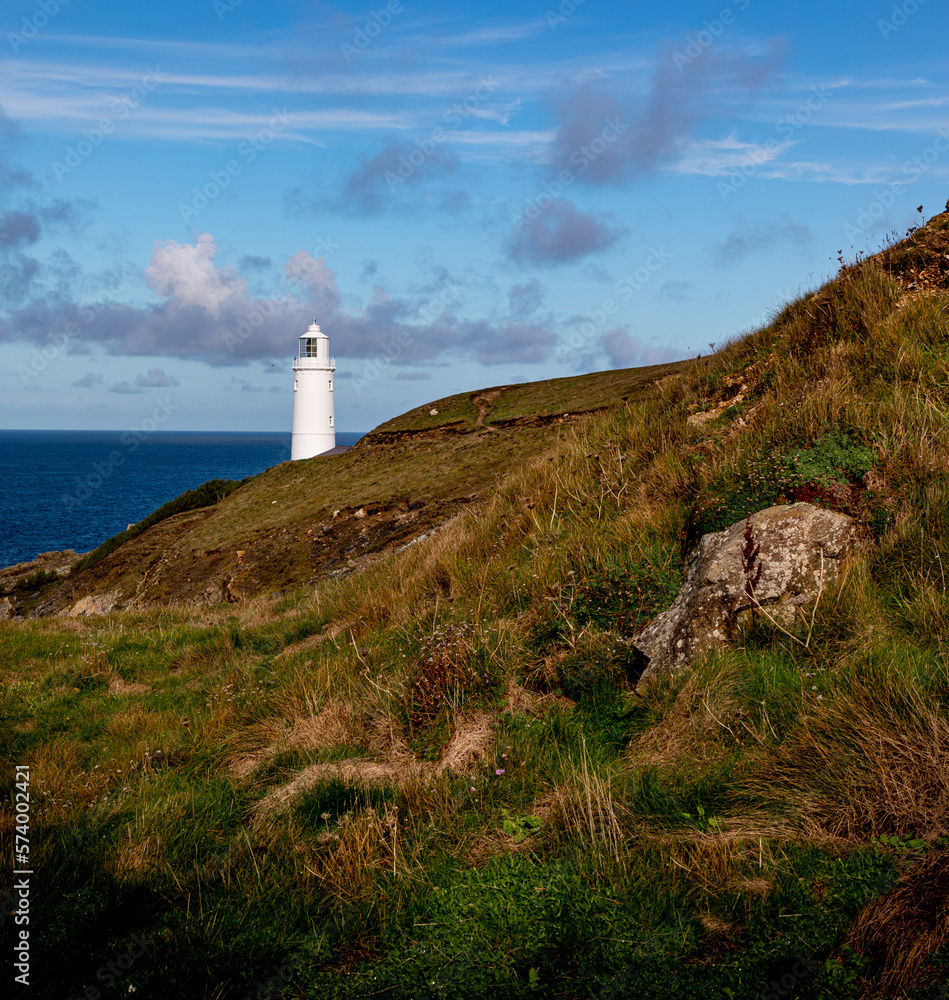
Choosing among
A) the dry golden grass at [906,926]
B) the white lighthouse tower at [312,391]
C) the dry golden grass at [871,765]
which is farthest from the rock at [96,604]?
the white lighthouse tower at [312,391]

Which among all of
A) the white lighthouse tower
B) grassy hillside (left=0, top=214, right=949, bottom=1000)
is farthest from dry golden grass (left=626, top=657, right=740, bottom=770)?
the white lighthouse tower

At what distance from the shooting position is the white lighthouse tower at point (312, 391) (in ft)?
197

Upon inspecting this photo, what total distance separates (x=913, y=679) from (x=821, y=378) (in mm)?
→ 5329

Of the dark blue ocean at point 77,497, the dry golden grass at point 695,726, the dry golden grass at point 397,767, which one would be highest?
the dark blue ocean at point 77,497

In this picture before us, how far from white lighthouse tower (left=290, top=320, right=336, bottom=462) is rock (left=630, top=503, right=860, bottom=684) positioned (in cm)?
5724

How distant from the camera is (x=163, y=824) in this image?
4.28m

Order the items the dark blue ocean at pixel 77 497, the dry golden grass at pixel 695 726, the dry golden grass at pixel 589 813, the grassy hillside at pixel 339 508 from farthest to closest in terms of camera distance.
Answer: the dark blue ocean at pixel 77 497 < the grassy hillside at pixel 339 508 < the dry golden grass at pixel 695 726 < the dry golden grass at pixel 589 813

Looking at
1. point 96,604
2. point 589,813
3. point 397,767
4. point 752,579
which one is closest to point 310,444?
point 96,604

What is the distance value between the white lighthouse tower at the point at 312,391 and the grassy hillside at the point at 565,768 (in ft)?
174

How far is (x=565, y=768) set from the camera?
4.25 meters

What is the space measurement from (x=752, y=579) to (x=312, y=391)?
58.2 m

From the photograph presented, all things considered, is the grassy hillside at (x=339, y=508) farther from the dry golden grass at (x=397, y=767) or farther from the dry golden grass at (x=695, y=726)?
the dry golden grass at (x=695, y=726)

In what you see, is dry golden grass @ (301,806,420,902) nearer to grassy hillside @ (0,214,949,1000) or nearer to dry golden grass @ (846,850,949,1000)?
grassy hillside @ (0,214,949,1000)

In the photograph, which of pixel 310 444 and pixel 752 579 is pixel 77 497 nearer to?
pixel 310 444
